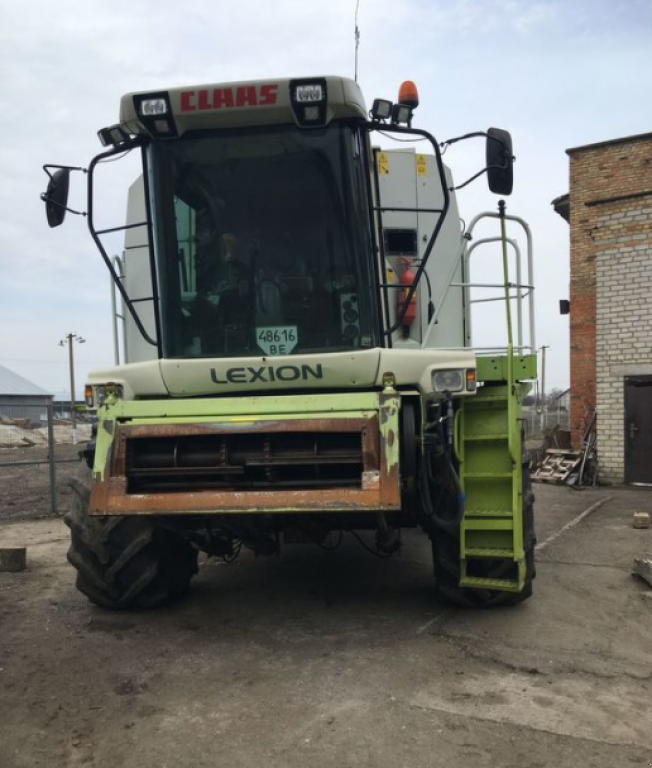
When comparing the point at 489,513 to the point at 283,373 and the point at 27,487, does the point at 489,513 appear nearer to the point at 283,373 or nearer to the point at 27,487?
the point at 283,373

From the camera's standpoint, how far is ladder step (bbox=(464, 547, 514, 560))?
173 inches

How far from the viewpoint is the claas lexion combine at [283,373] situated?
4.22m

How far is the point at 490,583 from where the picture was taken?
4477 mm

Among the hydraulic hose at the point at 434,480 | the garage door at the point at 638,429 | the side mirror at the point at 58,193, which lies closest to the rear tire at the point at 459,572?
the hydraulic hose at the point at 434,480

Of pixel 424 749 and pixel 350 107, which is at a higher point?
pixel 350 107

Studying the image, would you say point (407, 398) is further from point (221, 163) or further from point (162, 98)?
point (162, 98)

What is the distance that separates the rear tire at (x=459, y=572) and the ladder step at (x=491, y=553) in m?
0.12

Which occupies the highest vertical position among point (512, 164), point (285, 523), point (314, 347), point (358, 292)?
point (512, 164)

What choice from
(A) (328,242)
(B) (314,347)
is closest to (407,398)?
(B) (314,347)

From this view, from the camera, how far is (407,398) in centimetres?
442

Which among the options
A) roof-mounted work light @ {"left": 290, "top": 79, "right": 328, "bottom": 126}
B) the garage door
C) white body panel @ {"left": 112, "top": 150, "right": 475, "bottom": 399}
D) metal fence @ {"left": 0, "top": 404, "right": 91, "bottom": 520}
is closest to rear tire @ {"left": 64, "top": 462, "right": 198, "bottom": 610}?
white body panel @ {"left": 112, "top": 150, "right": 475, "bottom": 399}

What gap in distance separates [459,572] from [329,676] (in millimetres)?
1248

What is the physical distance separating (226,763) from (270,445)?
1783mm

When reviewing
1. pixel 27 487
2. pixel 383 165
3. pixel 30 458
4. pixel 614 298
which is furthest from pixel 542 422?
pixel 383 165
